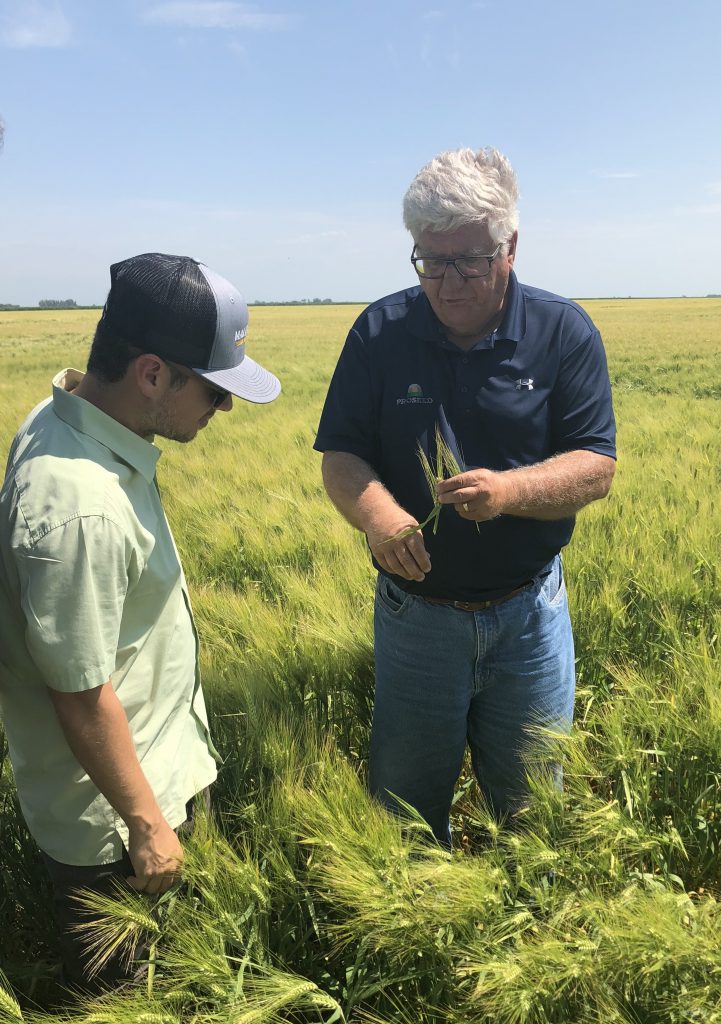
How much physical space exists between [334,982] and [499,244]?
5.68 ft

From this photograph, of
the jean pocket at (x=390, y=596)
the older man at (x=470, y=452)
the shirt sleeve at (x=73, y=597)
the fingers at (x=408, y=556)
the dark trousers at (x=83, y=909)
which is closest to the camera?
the shirt sleeve at (x=73, y=597)

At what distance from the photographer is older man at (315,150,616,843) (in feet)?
5.48

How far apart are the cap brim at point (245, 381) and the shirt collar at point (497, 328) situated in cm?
43

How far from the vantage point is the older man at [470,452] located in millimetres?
1669

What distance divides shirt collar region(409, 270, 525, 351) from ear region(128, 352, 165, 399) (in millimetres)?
732

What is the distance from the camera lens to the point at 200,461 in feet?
21.7

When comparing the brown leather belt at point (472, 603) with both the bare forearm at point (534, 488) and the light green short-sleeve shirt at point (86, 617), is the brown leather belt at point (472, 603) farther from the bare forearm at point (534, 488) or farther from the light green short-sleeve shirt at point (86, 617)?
the light green short-sleeve shirt at point (86, 617)

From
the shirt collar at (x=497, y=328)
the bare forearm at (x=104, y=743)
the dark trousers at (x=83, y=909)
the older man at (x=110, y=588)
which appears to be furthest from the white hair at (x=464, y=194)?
the dark trousers at (x=83, y=909)

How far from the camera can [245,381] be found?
1444mm

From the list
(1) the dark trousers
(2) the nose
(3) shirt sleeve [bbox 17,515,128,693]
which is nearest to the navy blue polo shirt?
(2) the nose

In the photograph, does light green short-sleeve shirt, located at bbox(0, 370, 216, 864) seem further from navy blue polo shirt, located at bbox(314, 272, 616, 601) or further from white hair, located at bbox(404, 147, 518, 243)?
white hair, located at bbox(404, 147, 518, 243)

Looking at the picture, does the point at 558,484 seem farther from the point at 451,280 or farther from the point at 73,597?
the point at 73,597

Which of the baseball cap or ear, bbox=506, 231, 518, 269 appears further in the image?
ear, bbox=506, 231, 518, 269

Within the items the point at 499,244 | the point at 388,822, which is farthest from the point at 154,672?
the point at 499,244
